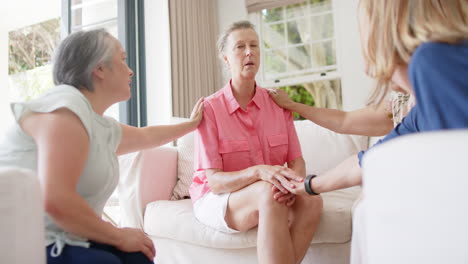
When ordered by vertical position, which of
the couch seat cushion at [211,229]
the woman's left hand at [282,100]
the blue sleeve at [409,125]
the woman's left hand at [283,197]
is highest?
the woman's left hand at [282,100]

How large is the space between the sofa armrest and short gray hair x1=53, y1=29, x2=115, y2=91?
0.97m

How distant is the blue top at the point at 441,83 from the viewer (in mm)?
675

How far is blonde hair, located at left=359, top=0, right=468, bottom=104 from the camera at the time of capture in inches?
32.3

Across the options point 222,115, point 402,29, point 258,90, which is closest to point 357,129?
point 258,90

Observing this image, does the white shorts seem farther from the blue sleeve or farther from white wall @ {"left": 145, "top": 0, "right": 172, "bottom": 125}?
white wall @ {"left": 145, "top": 0, "right": 172, "bottom": 125}

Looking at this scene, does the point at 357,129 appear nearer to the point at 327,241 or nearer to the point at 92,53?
the point at 327,241

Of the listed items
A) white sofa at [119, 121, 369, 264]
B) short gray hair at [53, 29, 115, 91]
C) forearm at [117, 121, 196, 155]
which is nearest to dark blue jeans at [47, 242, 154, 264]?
short gray hair at [53, 29, 115, 91]

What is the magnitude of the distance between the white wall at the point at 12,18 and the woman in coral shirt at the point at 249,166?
388 centimetres

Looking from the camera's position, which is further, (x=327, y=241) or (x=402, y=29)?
(x=327, y=241)

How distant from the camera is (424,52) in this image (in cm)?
72

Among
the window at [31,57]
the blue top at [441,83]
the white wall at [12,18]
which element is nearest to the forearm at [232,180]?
the blue top at [441,83]

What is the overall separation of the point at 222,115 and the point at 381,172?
54.6 inches

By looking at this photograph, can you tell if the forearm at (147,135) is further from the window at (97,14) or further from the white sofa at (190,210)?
the window at (97,14)

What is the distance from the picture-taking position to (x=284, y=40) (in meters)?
4.04
